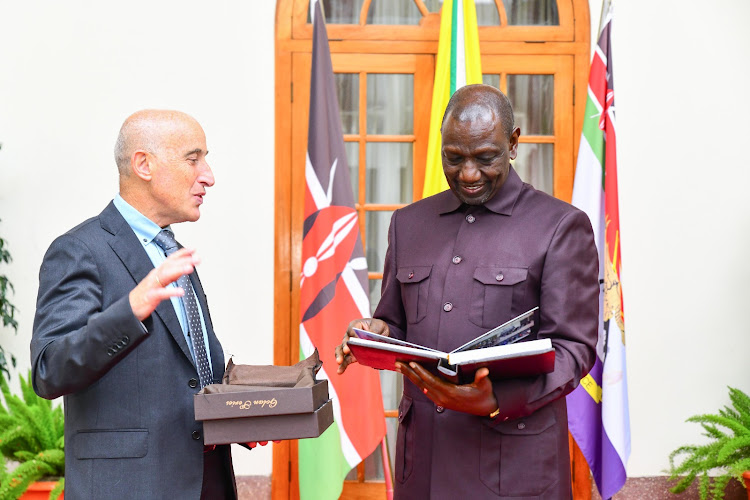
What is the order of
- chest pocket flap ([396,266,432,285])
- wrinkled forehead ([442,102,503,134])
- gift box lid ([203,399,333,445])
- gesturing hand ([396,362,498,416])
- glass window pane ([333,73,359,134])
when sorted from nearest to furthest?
gesturing hand ([396,362,498,416]) < gift box lid ([203,399,333,445]) < wrinkled forehead ([442,102,503,134]) < chest pocket flap ([396,266,432,285]) < glass window pane ([333,73,359,134])

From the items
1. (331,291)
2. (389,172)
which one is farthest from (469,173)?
(389,172)

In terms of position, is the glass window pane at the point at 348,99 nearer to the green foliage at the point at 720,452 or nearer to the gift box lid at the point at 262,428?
the green foliage at the point at 720,452

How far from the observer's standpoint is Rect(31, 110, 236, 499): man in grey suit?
68.0 inches

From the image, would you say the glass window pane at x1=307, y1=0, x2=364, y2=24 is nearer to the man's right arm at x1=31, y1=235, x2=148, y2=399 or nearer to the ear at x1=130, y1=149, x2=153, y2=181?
the ear at x1=130, y1=149, x2=153, y2=181

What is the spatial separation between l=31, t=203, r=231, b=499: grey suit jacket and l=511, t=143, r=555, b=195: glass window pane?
9.08ft

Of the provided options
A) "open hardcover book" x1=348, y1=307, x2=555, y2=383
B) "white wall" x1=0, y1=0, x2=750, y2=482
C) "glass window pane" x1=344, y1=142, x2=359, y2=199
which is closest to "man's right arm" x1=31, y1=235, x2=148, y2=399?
"open hardcover book" x1=348, y1=307, x2=555, y2=383

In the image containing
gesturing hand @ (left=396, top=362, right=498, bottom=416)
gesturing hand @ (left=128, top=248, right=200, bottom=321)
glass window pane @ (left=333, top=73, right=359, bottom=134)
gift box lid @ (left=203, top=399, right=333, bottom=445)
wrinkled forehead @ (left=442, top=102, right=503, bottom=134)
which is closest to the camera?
gesturing hand @ (left=128, top=248, right=200, bottom=321)

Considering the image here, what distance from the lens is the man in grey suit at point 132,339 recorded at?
1727mm

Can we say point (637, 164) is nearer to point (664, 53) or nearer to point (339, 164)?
point (664, 53)

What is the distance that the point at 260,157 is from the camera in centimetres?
423

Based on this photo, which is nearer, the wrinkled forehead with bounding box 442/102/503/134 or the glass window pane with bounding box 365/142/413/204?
the wrinkled forehead with bounding box 442/102/503/134

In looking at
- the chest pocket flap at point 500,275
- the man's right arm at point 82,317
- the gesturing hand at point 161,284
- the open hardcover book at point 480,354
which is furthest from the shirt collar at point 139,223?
the chest pocket flap at point 500,275

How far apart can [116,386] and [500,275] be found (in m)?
1.00

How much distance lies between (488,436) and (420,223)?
0.65 m
